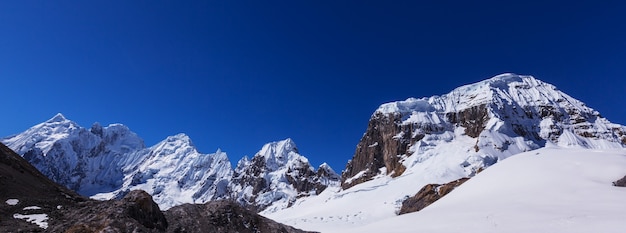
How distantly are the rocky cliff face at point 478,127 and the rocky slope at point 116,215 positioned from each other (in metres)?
78.5

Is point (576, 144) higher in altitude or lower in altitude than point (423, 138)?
lower

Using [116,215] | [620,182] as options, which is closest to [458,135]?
[620,182]

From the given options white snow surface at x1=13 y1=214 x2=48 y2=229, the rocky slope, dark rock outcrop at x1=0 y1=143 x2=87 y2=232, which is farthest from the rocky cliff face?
white snow surface at x1=13 y1=214 x2=48 y2=229

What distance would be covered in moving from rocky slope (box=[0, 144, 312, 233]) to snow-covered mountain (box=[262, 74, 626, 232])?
199ft

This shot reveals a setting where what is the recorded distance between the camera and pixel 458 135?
11269 cm

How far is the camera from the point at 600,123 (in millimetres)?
111688

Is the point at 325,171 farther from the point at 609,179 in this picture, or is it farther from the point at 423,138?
the point at 609,179

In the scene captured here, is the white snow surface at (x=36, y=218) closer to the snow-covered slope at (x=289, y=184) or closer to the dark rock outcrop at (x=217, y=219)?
the dark rock outcrop at (x=217, y=219)

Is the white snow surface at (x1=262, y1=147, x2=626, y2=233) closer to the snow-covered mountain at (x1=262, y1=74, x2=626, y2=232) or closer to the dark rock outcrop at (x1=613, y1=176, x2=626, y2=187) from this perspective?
the dark rock outcrop at (x1=613, y1=176, x2=626, y2=187)

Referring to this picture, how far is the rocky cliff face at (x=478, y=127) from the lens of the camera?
329 feet

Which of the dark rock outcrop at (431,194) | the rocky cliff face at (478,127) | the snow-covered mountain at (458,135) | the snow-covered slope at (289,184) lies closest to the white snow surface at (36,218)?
the dark rock outcrop at (431,194)

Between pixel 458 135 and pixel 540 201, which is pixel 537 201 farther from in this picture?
pixel 458 135

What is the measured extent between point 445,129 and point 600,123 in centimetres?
4535

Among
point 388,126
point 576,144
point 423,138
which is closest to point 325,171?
point 388,126
